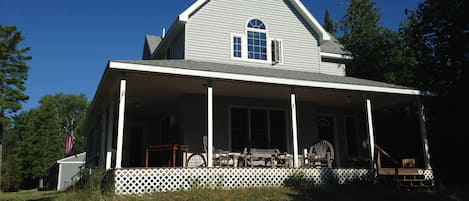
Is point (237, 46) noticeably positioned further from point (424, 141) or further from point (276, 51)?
point (424, 141)

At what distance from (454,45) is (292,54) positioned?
5760 mm

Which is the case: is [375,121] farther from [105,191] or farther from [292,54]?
[105,191]

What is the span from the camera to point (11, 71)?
32.9 metres

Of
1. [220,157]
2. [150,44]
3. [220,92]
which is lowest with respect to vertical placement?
[220,157]

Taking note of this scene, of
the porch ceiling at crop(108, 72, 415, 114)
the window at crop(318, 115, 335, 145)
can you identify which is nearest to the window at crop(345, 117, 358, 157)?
the window at crop(318, 115, 335, 145)

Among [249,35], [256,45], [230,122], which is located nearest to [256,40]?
[256,45]

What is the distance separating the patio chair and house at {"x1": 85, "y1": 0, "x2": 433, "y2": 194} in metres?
0.43

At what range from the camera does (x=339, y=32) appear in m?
30.4

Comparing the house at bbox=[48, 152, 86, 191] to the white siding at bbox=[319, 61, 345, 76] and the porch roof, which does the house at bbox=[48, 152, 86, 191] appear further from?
the porch roof

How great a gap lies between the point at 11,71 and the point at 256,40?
26.1 m

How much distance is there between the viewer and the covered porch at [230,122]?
9969 millimetres

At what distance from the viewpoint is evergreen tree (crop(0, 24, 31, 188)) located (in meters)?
31.8

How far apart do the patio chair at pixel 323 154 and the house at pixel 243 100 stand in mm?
426

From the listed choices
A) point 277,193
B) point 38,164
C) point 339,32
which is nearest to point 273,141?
point 277,193
